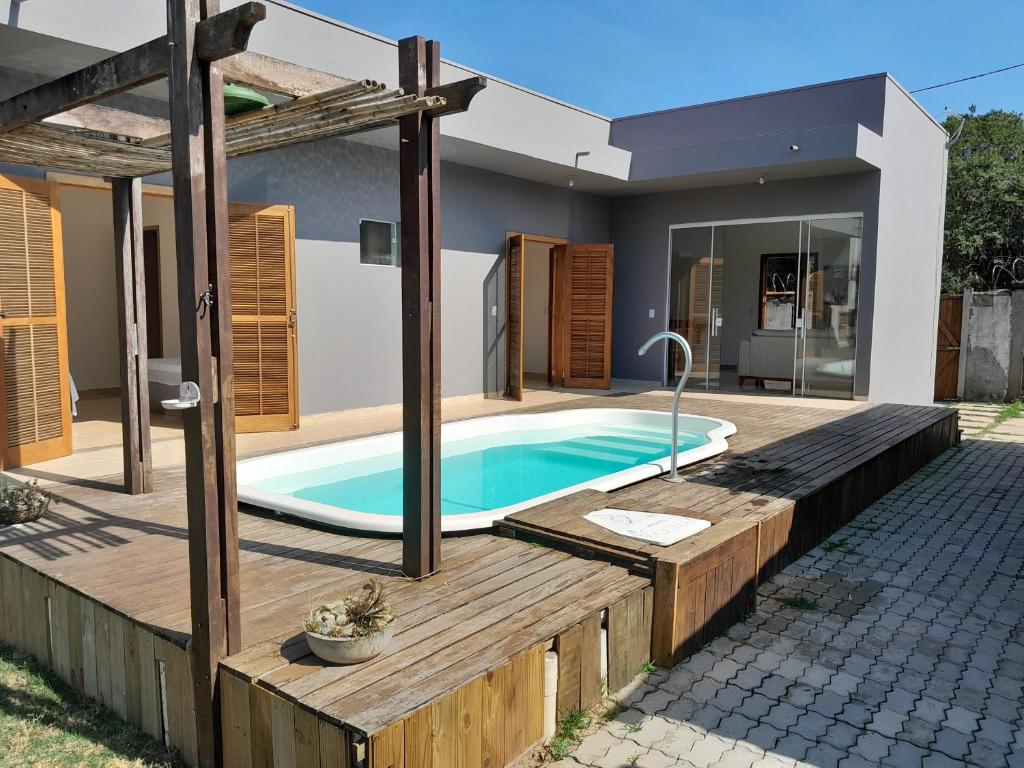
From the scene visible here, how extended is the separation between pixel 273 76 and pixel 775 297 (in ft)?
→ 31.8

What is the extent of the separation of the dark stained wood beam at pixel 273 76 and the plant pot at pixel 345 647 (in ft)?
5.63

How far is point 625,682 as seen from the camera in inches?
115

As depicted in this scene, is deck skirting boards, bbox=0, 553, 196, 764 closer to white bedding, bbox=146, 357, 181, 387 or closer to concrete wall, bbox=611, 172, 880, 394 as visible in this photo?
white bedding, bbox=146, 357, 181, 387

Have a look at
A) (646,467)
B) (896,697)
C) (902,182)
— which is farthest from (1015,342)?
(896,697)

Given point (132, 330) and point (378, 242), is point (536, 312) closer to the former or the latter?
point (378, 242)

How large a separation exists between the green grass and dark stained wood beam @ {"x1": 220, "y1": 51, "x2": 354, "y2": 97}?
7.17 feet

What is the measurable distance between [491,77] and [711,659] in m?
6.74

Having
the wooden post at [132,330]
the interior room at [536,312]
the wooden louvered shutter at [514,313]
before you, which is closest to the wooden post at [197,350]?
the wooden post at [132,330]

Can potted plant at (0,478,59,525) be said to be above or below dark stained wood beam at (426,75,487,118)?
below

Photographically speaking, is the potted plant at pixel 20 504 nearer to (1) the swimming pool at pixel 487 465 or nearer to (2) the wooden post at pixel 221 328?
(1) the swimming pool at pixel 487 465

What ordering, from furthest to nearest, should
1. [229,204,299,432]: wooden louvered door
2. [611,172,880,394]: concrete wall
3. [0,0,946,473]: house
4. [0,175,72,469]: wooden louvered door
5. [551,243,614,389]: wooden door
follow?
[551,243,614,389]: wooden door < [611,172,880,394]: concrete wall < [0,0,946,473]: house < [229,204,299,432]: wooden louvered door < [0,175,72,469]: wooden louvered door

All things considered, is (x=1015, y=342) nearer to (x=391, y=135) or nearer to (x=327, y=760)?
(x=391, y=135)

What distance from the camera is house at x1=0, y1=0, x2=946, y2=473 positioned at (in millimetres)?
6992

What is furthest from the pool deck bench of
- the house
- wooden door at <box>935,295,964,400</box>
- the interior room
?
wooden door at <box>935,295,964,400</box>
